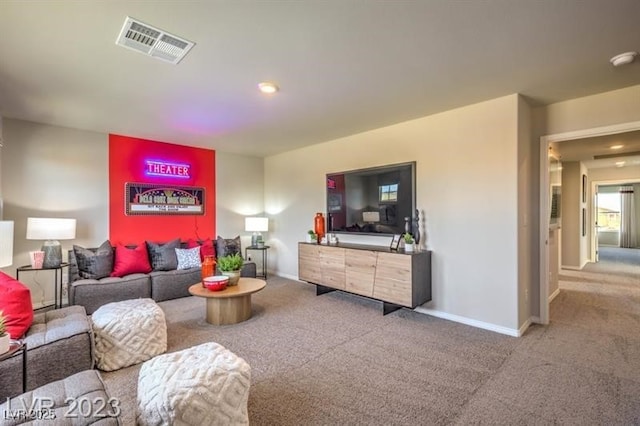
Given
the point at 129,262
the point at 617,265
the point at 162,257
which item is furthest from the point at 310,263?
the point at 617,265

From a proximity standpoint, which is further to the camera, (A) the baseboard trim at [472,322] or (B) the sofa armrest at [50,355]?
(A) the baseboard trim at [472,322]

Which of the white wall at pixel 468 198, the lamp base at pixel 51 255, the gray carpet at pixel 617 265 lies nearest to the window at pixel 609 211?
the gray carpet at pixel 617 265

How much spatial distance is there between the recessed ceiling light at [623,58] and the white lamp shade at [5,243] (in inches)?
184

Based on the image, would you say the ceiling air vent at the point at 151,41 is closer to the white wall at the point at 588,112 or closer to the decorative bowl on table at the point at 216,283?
the decorative bowl on table at the point at 216,283

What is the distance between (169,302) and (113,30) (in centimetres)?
347

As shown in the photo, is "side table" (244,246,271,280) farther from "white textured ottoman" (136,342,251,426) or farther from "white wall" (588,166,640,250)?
"white wall" (588,166,640,250)

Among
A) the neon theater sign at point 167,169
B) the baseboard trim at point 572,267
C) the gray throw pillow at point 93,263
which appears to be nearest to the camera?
the gray throw pillow at point 93,263

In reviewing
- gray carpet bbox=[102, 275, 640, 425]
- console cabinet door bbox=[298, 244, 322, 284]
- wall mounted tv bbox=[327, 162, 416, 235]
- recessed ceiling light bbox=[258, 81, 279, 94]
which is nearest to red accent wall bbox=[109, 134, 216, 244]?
gray carpet bbox=[102, 275, 640, 425]

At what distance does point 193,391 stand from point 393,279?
259 centimetres

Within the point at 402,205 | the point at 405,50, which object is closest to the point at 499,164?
the point at 402,205

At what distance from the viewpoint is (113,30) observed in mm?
2029

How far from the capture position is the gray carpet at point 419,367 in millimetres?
1957

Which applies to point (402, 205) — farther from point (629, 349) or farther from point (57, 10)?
point (57, 10)

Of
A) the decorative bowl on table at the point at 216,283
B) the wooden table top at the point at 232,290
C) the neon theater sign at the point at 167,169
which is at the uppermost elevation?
→ the neon theater sign at the point at 167,169
